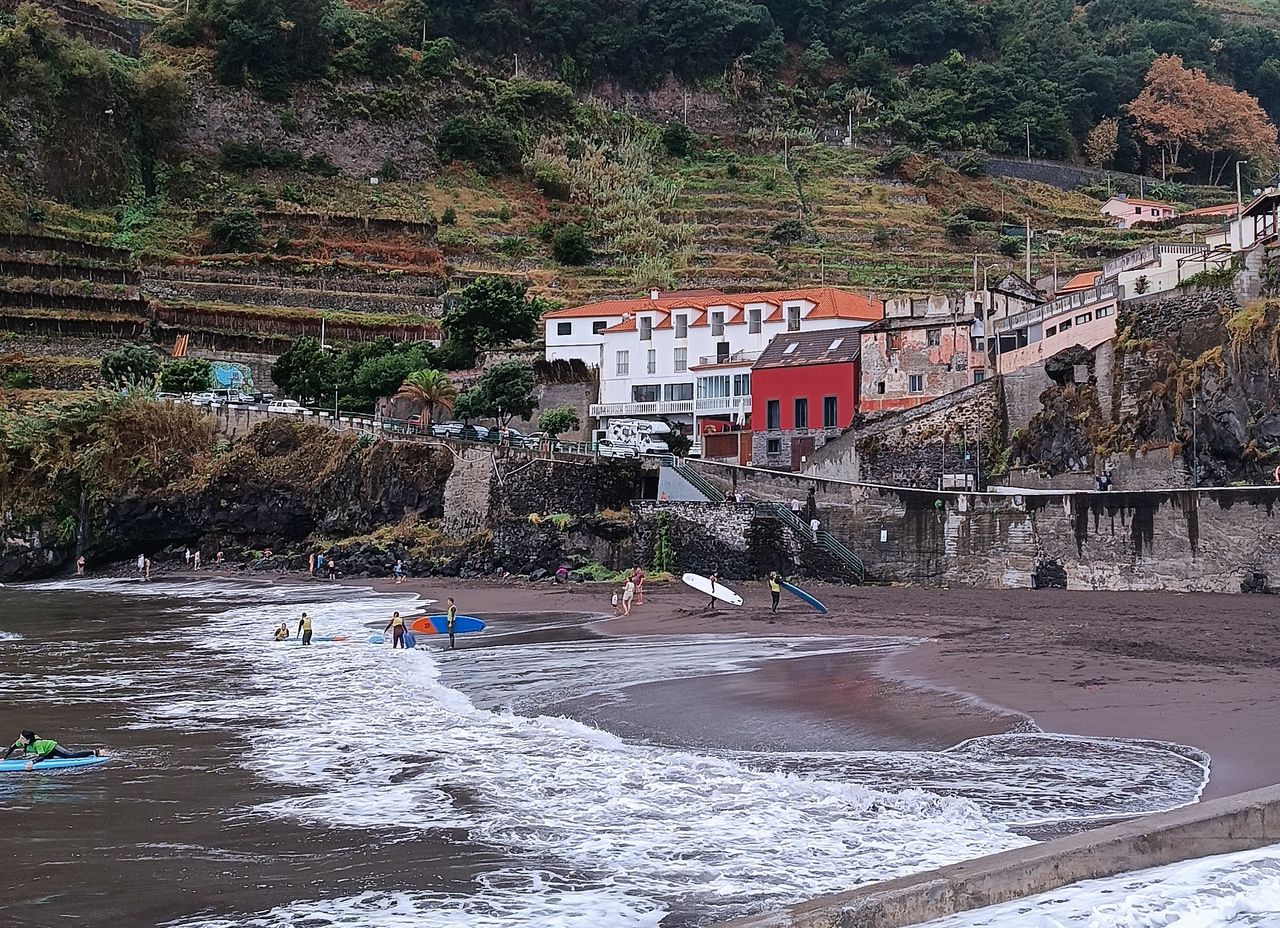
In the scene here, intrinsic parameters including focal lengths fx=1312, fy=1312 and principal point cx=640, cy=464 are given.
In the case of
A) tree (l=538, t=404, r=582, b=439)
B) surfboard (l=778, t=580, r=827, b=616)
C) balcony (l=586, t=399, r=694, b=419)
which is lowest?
surfboard (l=778, t=580, r=827, b=616)

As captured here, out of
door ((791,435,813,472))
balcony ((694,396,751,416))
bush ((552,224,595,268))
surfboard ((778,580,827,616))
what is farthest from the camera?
bush ((552,224,595,268))

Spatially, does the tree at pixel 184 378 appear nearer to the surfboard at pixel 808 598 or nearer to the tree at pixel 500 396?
the tree at pixel 500 396

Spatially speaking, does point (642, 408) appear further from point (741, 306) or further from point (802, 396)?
point (802, 396)

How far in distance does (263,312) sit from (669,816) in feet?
202

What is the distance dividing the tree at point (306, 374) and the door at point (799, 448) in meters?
22.8

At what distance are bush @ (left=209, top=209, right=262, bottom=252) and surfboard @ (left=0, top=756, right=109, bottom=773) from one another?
219 feet

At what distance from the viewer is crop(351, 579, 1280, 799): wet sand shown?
1435cm

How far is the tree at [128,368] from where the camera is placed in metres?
57.0

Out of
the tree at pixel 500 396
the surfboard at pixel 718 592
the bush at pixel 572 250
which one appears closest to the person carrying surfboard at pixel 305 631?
the surfboard at pixel 718 592

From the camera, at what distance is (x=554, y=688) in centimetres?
1895

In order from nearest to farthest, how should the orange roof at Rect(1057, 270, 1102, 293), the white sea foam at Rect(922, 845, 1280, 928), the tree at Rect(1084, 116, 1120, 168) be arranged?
1. the white sea foam at Rect(922, 845, 1280, 928)
2. the orange roof at Rect(1057, 270, 1102, 293)
3. the tree at Rect(1084, 116, 1120, 168)

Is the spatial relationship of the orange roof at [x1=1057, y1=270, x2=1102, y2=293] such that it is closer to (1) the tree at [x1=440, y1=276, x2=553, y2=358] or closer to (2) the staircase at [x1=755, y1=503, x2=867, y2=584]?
(1) the tree at [x1=440, y1=276, x2=553, y2=358]

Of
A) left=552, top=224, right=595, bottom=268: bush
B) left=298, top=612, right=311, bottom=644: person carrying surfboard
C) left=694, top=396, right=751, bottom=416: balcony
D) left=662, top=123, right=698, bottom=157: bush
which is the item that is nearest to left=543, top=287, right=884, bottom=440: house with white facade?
left=694, top=396, right=751, bottom=416: balcony

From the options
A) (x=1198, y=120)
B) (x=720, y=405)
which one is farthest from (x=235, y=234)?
(x=1198, y=120)
